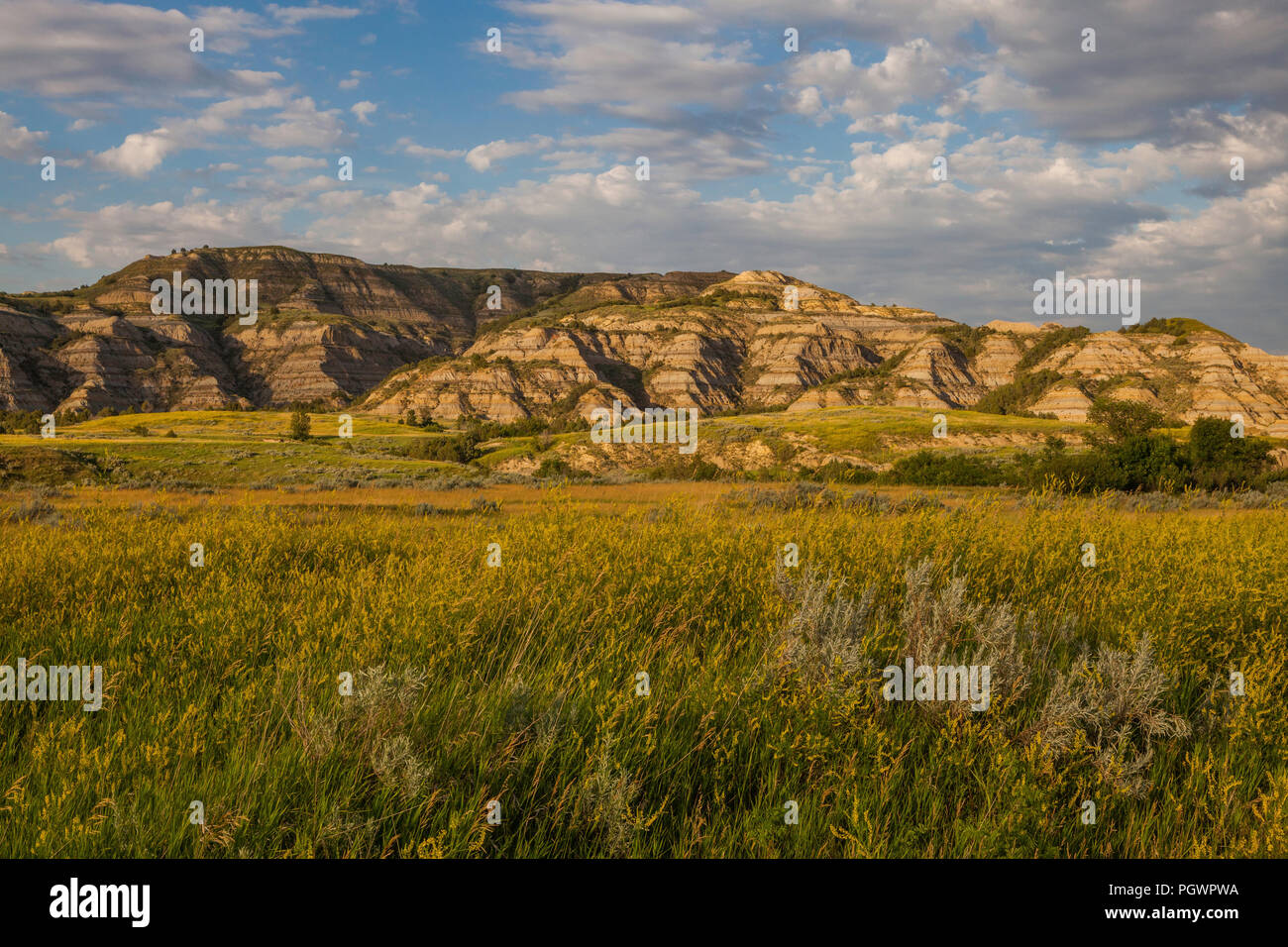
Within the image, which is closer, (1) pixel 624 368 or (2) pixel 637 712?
(2) pixel 637 712

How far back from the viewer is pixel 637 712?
428 cm

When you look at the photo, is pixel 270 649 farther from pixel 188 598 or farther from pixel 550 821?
pixel 550 821

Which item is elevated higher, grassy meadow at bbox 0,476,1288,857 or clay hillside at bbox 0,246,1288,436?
clay hillside at bbox 0,246,1288,436

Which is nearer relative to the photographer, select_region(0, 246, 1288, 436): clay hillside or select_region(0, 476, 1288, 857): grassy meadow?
select_region(0, 476, 1288, 857): grassy meadow

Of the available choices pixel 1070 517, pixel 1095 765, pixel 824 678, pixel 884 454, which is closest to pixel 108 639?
pixel 824 678

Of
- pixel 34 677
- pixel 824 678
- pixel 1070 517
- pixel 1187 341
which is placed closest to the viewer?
pixel 824 678

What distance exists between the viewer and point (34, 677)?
17.4 feet

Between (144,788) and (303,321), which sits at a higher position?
(303,321)

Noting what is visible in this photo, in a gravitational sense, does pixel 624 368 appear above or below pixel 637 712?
above

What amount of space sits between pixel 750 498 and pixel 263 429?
73403mm

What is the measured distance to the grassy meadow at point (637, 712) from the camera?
11.3 feet

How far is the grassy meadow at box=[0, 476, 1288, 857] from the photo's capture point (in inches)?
135

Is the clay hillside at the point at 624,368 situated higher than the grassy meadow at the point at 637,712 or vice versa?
the clay hillside at the point at 624,368

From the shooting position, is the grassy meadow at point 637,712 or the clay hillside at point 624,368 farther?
the clay hillside at point 624,368
